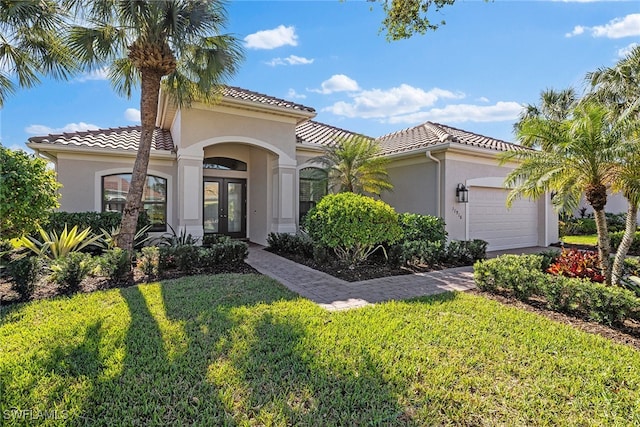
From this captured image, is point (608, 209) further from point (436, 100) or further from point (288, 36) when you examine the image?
point (288, 36)

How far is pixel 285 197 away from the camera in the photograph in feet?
41.2

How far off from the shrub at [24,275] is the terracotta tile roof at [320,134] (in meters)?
9.58

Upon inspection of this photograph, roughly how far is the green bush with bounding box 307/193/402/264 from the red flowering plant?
3.54 meters

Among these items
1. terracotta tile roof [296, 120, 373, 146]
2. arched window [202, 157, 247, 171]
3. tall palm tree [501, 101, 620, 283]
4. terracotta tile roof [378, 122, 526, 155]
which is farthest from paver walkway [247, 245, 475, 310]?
arched window [202, 157, 247, 171]

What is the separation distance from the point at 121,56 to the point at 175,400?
8.97m

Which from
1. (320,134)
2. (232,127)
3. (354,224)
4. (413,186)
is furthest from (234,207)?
(354,224)

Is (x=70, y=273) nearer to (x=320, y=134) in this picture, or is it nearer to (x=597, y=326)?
(x=597, y=326)

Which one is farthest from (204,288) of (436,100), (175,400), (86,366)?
(436,100)

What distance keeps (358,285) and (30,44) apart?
9.73 m

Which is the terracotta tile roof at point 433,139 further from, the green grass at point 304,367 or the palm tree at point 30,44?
the palm tree at point 30,44

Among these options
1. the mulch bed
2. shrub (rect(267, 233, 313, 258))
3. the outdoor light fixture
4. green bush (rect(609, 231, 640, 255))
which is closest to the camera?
the mulch bed

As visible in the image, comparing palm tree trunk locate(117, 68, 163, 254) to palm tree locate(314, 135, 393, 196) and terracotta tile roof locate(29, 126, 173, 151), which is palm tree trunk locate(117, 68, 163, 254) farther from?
palm tree locate(314, 135, 393, 196)

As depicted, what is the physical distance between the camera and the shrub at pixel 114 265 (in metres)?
7.06

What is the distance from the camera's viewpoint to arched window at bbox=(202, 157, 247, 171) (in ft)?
46.8
